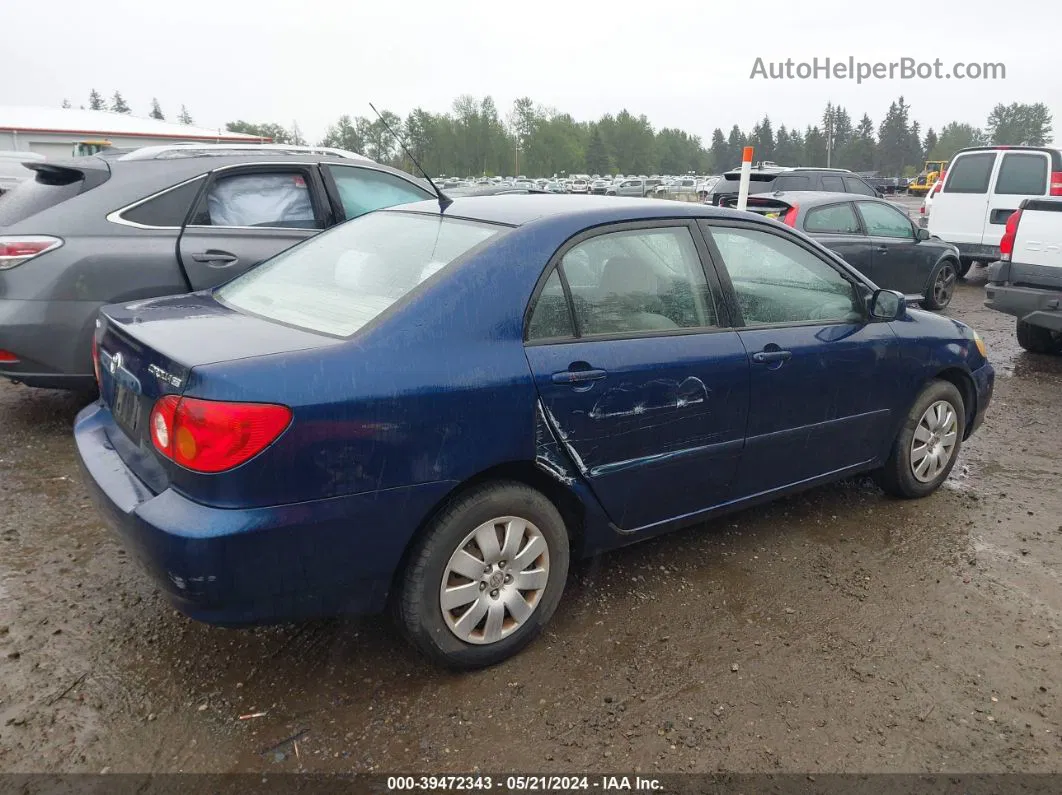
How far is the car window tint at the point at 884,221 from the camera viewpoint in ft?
30.2

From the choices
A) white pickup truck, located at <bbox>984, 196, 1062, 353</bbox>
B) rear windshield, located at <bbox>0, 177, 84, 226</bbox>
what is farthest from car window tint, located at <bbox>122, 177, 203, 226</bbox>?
white pickup truck, located at <bbox>984, 196, 1062, 353</bbox>

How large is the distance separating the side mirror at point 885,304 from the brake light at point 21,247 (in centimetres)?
438

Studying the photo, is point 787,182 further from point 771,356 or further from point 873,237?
point 771,356

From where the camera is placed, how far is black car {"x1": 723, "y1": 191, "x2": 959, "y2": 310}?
8.69 metres

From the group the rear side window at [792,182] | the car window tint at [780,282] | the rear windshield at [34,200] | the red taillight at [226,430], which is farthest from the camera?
the rear side window at [792,182]

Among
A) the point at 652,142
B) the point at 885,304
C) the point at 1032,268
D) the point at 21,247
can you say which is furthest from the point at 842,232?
the point at 652,142

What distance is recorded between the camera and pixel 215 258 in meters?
4.90

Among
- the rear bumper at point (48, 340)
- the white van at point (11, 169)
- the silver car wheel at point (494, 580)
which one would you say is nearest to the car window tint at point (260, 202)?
the rear bumper at point (48, 340)

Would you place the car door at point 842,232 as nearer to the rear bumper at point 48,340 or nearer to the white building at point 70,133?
the rear bumper at point 48,340

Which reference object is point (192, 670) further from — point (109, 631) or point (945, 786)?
point (945, 786)

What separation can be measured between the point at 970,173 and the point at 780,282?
10489 millimetres

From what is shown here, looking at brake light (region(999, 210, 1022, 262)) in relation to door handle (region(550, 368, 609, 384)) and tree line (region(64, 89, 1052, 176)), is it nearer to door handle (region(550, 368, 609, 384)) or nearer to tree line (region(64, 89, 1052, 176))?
door handle (region(550, 368, 609, 384))

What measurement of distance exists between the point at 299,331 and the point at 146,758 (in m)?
1.36

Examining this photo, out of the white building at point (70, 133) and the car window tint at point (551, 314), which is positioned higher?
the white building at point (70, 133)
